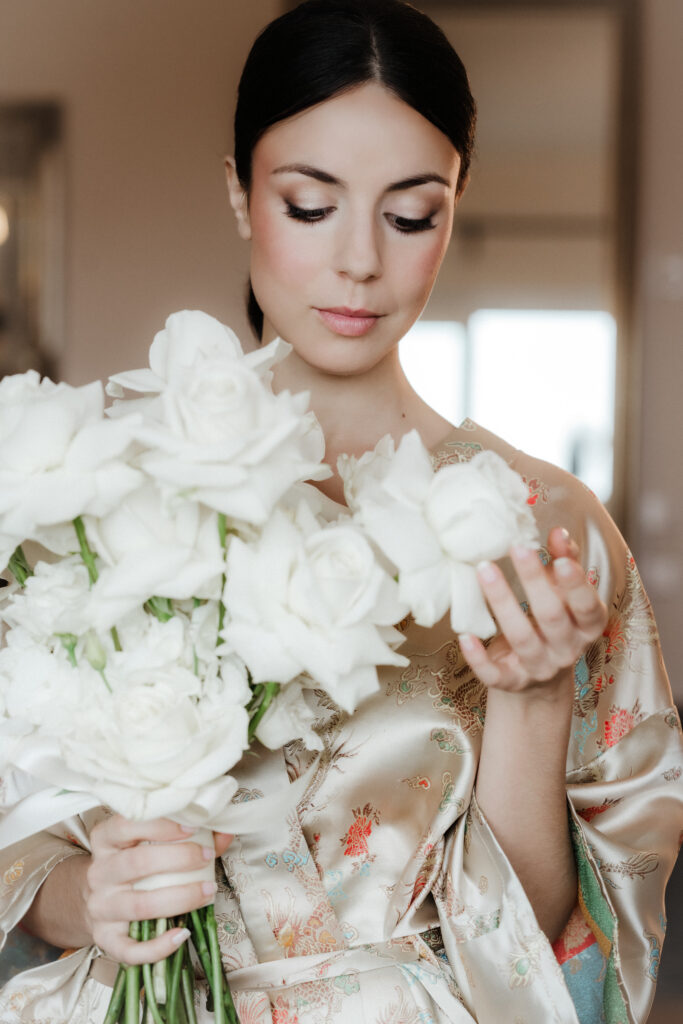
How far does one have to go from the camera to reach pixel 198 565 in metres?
0.73

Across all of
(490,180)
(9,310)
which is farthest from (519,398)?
(9,310)

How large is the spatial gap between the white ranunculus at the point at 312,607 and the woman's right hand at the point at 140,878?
16 cm

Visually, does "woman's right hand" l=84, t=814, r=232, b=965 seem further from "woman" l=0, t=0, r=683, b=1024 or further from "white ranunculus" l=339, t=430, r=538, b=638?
"white ranunculus" l=339, t=430, r=538, b=638

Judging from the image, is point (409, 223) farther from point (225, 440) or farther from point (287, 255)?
point (225, 440)

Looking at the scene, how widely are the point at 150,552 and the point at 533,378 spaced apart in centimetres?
356

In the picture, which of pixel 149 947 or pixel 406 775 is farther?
pixel 406 775

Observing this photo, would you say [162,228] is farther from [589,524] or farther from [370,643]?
[370,643]

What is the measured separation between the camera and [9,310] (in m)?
3.62

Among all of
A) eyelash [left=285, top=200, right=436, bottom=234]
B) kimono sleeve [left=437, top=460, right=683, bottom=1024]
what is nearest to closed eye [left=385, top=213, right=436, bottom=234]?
eyelash [left=285, top=200, right=436, bottom=234]

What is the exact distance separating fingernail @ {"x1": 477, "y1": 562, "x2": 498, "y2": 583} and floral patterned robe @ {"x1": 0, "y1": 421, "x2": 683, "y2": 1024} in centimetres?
23

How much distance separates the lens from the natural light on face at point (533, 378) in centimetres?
394

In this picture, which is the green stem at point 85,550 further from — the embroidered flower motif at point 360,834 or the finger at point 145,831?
the embroidered flower motif at point 360,834

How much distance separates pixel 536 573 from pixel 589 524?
0.44 metres

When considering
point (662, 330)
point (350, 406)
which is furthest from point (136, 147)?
point (350, 406)
